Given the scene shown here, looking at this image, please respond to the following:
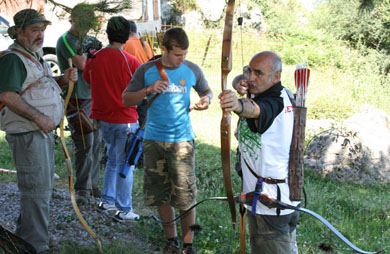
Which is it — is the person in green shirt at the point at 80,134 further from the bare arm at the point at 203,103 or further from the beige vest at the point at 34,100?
the bare arm at the point at 203,103

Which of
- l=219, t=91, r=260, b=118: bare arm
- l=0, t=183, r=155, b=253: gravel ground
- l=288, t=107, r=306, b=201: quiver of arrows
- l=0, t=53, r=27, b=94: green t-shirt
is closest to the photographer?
l=219, t=91, r=260, b=118: bare arm

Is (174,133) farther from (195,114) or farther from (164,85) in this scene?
(195,114)

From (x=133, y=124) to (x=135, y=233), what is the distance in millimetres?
1096

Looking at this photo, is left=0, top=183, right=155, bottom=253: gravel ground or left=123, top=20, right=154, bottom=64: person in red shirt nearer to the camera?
left=0, top=183, right=155, bottom=253: gravel ground

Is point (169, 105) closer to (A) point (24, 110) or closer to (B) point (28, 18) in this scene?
(A) point (24, 110)

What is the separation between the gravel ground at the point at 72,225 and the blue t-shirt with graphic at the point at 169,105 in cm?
88

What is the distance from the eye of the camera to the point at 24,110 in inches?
130

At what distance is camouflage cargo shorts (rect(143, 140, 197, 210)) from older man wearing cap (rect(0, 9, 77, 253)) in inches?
32.3

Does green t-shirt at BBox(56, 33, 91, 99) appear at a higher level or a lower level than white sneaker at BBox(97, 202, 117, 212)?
higher

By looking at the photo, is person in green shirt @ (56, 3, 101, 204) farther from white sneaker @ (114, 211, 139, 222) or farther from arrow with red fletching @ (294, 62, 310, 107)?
arrow with red fletching @ (294, 62, 310, 107)

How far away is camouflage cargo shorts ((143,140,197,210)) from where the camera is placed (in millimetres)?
3678

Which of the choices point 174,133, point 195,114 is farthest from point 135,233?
point 195,114

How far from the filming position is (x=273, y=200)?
8.64 feet

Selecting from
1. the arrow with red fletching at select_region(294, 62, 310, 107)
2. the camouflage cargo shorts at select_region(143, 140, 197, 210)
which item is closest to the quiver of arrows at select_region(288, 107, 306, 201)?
the arrow with red fletching at select_region(294, 62, 310, 107)
